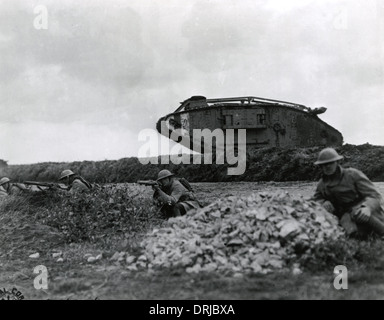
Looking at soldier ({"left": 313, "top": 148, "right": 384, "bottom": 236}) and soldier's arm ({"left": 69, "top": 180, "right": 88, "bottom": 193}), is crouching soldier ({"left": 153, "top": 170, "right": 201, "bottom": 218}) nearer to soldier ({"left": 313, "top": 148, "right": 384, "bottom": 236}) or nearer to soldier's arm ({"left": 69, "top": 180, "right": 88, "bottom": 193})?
soldier's arm ({"left": 69, "top": 180, "right": 88, "bottom": 193})

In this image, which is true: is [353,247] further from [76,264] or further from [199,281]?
[76,264]

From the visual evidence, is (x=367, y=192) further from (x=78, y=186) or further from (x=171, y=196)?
(x=78, y=186)

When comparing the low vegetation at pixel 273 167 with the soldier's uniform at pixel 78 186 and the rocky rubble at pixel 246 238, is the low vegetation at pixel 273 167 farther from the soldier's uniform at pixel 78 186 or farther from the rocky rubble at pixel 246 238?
the rocky rubble at pixel 246 238

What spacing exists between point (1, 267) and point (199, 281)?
3123mm

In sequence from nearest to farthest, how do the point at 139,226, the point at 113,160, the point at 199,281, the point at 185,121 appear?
the point at 199,281 → the point at 139,226 → the point at 185,121 → the point at 113,160

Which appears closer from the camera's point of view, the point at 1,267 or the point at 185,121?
the point at 1,267

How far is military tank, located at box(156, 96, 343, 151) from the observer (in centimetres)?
1705

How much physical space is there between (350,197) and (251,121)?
11.4 m

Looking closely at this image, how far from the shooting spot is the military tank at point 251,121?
1705cm

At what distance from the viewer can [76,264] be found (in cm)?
573

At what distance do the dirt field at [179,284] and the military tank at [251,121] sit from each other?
1199 centimetres
